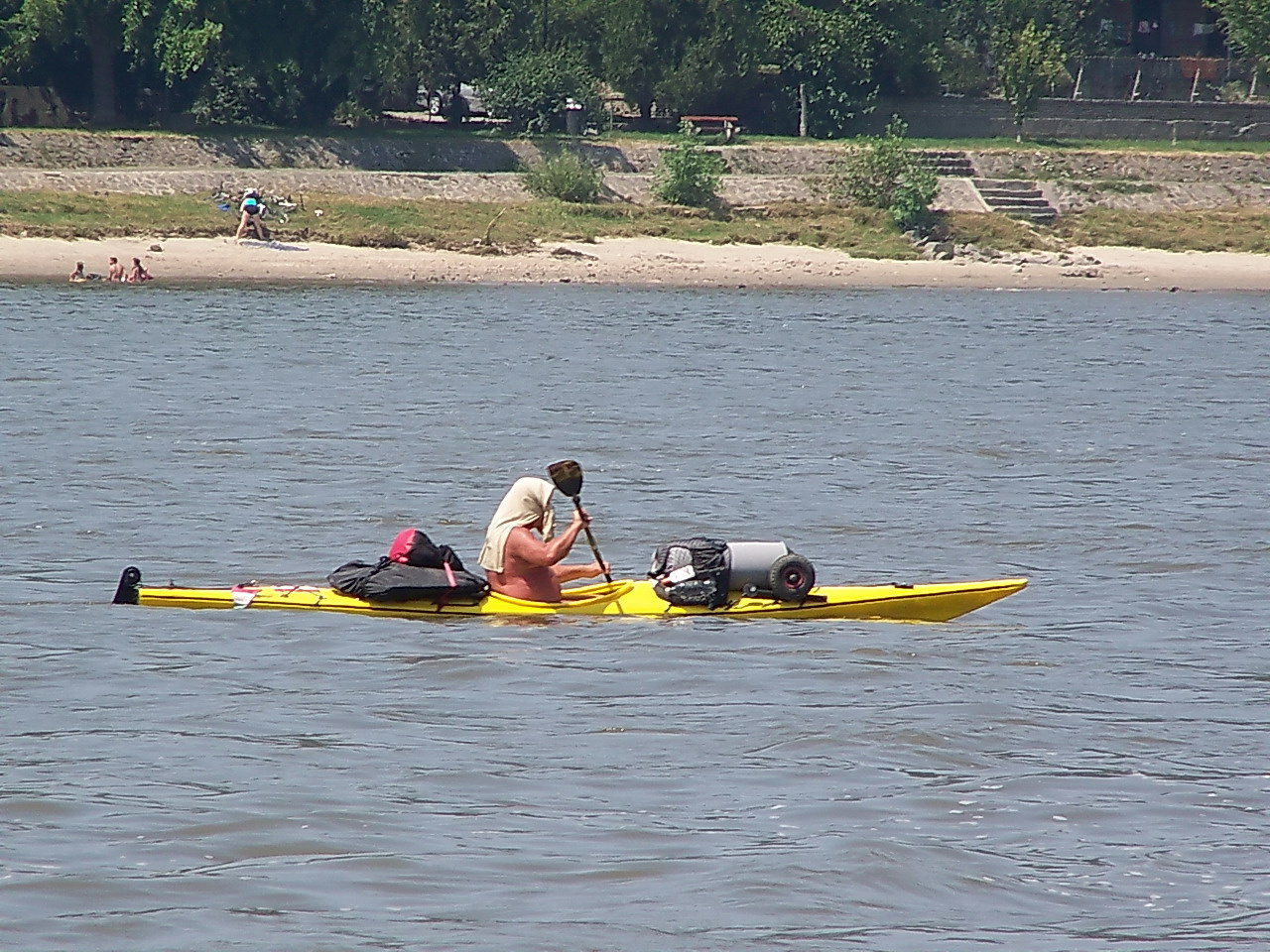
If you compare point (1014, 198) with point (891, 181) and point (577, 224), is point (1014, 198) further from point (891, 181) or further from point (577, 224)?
point (577, 224)

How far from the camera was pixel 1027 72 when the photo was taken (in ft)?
145

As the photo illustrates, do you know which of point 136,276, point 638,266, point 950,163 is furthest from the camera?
point 950,163

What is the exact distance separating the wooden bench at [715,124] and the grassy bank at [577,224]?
5.02 m

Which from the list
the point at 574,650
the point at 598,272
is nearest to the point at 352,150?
the point at 598,272

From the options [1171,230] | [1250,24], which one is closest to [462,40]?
[1171,230]

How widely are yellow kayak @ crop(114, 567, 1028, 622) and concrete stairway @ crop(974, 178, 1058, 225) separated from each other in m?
29.6

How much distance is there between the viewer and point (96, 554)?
12336mm

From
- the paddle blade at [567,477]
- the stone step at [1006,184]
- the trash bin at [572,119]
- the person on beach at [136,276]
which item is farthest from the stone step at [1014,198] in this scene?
the paddle blade at [567,477]

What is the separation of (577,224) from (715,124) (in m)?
9.34

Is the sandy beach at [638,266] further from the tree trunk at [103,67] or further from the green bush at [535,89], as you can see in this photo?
the tree trunk at [103,67]

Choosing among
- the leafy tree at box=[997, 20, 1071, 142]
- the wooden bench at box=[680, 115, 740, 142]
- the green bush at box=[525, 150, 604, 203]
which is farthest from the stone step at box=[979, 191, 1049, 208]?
the green bush at box=[525, 150, 604, 203]

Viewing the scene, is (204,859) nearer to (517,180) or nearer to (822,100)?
(517,180)

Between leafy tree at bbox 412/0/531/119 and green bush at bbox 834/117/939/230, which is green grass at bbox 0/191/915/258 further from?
leafy tree at bbox 412/0/531/119

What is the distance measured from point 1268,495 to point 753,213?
74.6ft
